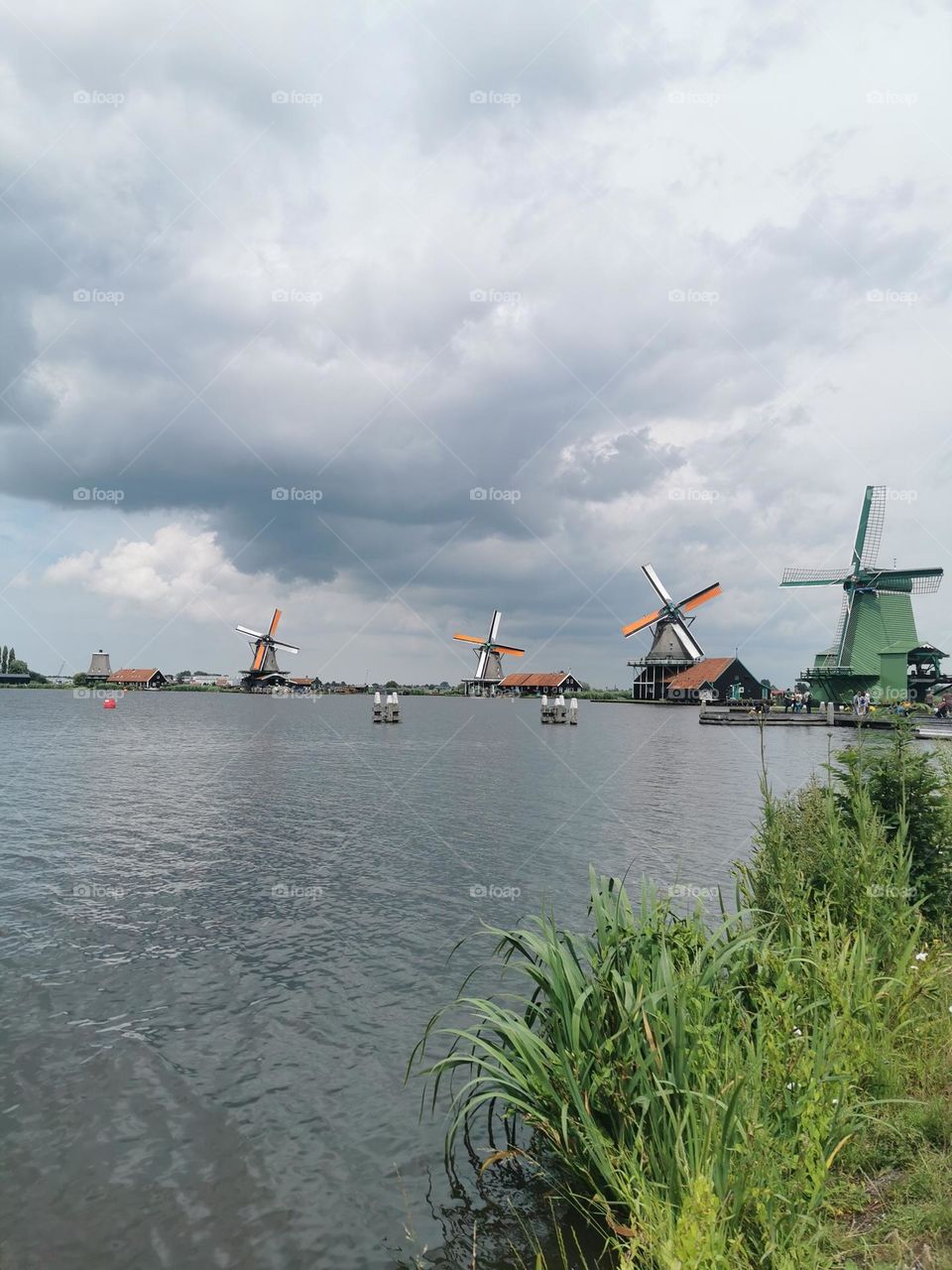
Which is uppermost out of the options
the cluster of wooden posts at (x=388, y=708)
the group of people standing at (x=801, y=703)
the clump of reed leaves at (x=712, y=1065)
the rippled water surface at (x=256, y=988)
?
the group of people standing at (x=801, y=703)

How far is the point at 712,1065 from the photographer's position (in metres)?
5.05

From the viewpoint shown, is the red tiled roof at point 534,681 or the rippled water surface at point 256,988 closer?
the rippled water surface at point 256,988

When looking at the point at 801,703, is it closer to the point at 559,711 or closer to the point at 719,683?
the point at 719,683

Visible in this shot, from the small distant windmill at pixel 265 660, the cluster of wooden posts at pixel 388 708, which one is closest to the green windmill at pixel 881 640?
the cluster of wooden posts at pixel 388 708

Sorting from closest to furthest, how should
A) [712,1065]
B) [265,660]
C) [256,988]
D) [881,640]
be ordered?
[712,1065], [256,988], [881,640], [265,660]

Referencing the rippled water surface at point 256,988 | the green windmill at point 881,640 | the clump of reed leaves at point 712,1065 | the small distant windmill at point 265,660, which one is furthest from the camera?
the small distant windmill at point 265,660

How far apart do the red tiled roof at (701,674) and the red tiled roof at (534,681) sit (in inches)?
2099

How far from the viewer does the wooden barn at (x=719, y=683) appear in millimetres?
120312

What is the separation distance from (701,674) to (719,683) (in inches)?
164

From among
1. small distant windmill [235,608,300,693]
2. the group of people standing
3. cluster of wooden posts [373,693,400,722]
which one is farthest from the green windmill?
small distant windmill [235,608,300,693]

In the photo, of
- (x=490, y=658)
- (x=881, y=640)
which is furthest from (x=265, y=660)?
(x=881, y=640)

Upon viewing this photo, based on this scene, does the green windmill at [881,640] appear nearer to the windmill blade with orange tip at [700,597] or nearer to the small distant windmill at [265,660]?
the windmill blade with orange tip at [700,597]

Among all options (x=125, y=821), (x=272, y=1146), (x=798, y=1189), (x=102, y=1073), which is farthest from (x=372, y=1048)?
(x=125, y=821)

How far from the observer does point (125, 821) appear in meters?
26.6
